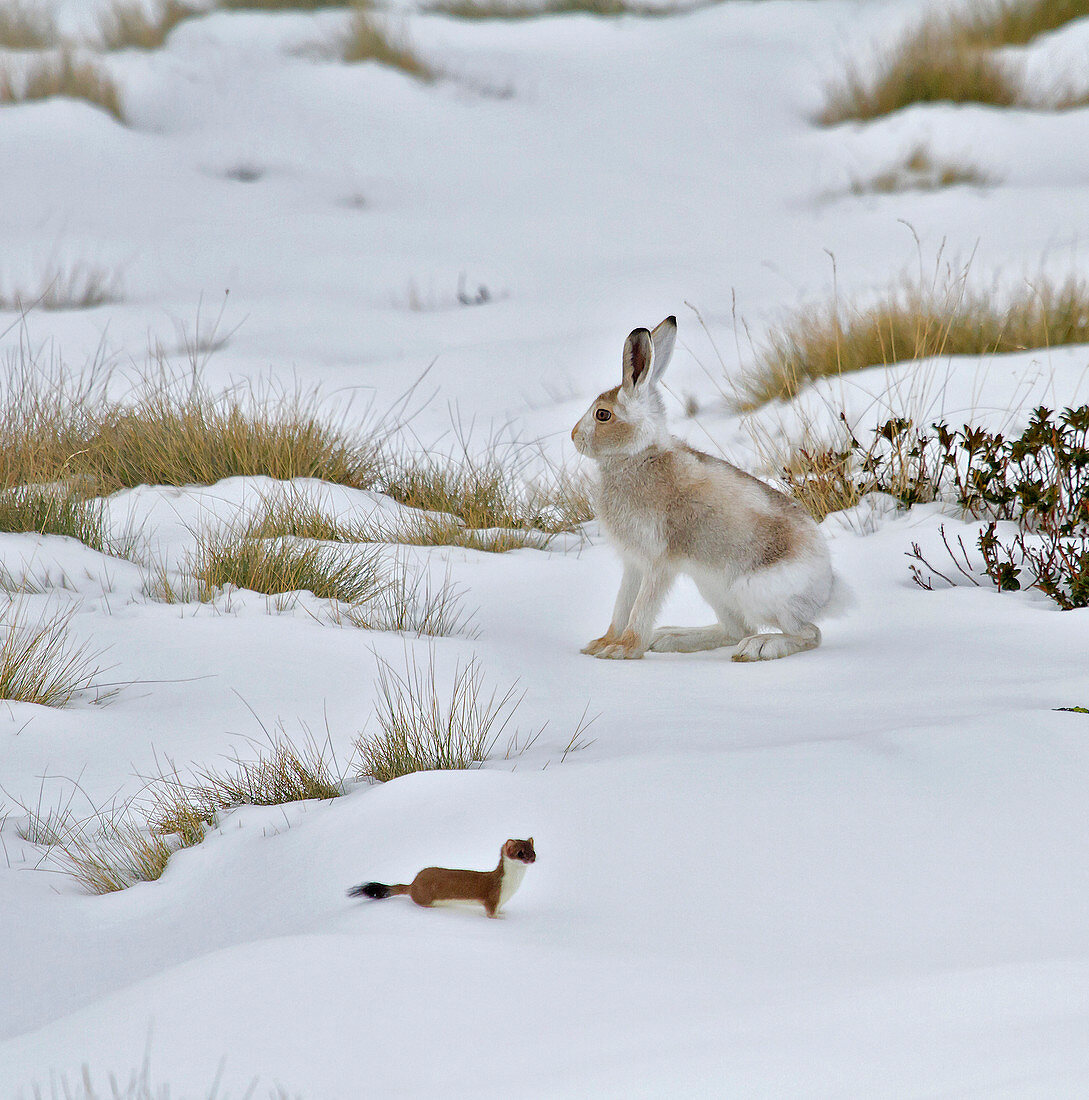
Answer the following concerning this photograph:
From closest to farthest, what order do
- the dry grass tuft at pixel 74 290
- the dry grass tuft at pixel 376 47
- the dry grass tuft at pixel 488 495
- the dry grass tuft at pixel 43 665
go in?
1. the dry grass tuft at pixel 43 665
2. the dry grass tuft at pixel 488 495
3. the dry grass tuft at pixel 74 290
4. the dry grass tuft at pixel 376 47

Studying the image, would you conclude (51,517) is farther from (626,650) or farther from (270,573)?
(626,650)

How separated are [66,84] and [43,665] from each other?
1285 centimetres

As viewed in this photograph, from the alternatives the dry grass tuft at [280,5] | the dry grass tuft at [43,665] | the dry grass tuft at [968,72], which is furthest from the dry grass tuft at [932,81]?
the dry grass tuft at [43,665]

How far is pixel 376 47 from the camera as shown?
1491 centimetres

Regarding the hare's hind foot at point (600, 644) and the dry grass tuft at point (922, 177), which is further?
the dry grass tuft at point (922, 177)

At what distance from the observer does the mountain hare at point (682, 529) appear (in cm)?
391

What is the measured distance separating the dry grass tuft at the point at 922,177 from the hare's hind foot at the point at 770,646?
986 centimetres

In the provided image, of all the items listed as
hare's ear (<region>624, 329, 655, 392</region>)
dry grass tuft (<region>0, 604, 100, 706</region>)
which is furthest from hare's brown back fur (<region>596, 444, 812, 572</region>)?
dry grass tuft (<region>0, 604, 100, 706</region>)

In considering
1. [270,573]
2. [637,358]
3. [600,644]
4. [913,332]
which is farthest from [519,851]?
[913,332]

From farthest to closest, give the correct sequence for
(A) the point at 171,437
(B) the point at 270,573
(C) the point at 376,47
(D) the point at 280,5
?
(D) the point at 280,5
(C) the point at 376,47
(A) the point at 171,437
(B) the point at 270,573

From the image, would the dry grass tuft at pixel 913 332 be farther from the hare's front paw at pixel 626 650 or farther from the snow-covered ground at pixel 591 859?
the hare's front paw at pixel 626 650

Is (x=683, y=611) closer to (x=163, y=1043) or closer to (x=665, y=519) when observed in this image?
(x=665, y=519)

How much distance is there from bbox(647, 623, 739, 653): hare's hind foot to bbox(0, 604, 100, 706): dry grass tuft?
2.05m

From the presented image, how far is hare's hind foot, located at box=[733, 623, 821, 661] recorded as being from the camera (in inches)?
155
